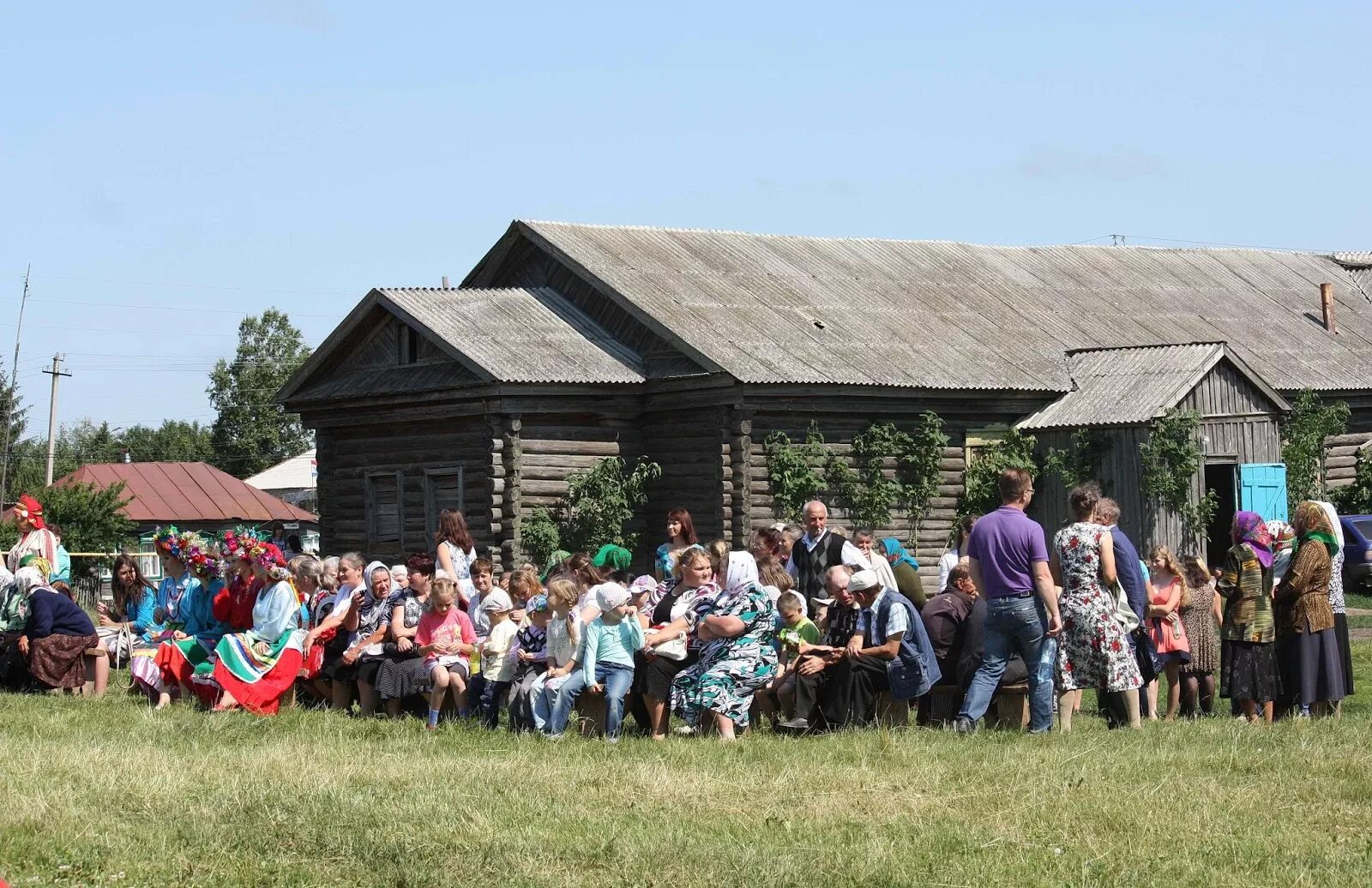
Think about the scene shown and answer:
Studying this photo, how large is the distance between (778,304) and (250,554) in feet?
45.1

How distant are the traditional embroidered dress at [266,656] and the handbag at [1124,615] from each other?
20.2ft

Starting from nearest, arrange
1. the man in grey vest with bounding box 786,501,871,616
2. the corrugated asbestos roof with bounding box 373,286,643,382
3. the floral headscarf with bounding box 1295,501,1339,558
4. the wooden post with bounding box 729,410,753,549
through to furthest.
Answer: the floral headscarf with bounding box 1295,501,1339,558, the man in grey vest with bounding box 786,501,871,616, the wooden post with bounding box 729,410,753,549, the corrugated asbestos roof with bounding box 373,286,643,382

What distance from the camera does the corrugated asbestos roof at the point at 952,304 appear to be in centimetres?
2542

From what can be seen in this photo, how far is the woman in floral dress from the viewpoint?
11359 millimetres

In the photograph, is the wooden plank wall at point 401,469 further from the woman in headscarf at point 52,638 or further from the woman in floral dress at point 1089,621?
the woman in floral dress at point 1089,621

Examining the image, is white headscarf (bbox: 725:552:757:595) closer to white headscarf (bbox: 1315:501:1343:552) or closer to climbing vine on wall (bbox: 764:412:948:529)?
white headscarf (bbox: 1315:501:1343:552)

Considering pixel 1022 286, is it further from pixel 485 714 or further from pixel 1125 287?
pixel 485 714

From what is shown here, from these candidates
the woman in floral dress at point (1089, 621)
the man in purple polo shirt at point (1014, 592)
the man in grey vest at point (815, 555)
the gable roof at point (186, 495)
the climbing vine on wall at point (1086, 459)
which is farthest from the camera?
the gable roof at point (186, 495)

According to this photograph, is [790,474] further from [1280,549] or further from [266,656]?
[1280,549]

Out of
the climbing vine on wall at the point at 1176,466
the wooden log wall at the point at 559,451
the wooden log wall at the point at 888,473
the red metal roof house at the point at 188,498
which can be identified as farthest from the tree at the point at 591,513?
the red metal roof house at the point at 188,498

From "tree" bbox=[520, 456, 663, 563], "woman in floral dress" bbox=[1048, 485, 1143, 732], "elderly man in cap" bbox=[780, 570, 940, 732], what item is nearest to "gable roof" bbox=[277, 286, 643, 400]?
"tree" bbox=[520, 456, 663, 563]

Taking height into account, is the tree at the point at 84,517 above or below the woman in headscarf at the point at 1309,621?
above

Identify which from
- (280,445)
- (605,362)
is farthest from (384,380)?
(280,445)

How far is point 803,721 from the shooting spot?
11867 millimetres
